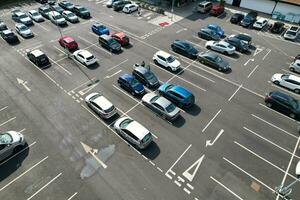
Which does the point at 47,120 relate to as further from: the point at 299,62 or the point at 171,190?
the point at 299,62

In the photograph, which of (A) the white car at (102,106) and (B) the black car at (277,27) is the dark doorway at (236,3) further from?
(A) the white car at (102,106)

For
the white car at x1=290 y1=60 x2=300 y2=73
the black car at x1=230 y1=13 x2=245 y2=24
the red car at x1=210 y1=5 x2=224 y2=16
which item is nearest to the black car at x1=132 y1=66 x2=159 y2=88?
the white car at x1=290 y1=60 x2=300 y2=73

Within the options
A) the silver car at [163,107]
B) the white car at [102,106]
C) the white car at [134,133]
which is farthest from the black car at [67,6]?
the white car at [134,133]

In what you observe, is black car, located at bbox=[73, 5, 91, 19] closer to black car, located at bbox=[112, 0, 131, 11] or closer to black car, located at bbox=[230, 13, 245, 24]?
black car, located at bbox=[112, 0, 131, 11]

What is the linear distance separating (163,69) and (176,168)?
1709cm

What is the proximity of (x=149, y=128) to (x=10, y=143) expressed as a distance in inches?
543

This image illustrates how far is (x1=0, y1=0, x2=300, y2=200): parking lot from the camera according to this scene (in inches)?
759

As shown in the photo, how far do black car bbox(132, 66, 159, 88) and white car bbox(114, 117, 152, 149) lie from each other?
26.3 ft

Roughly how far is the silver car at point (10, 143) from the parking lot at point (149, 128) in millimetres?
663

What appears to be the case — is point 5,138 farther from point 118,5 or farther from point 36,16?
point 118,5

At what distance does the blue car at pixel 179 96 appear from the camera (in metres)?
26.1

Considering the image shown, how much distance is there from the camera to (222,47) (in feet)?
122

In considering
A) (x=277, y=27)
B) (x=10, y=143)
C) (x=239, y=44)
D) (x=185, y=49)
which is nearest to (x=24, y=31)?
(x=10, y=143)

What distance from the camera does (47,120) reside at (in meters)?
24.9
